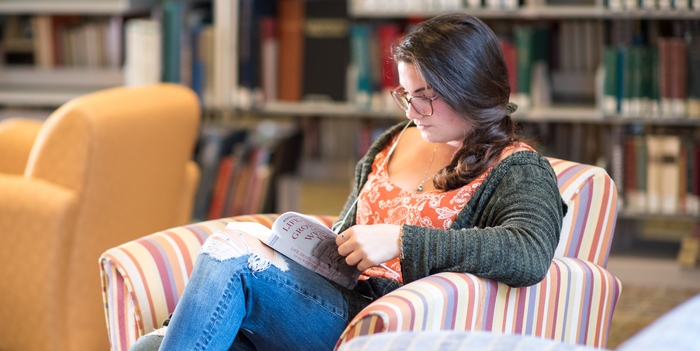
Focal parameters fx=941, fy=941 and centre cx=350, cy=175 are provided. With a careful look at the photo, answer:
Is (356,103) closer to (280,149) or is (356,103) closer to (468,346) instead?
(280,149)

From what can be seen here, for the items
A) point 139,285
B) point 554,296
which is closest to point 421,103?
point 554,296

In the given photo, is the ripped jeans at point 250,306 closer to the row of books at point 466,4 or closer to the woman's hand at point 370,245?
the woman's hand at point 370,245

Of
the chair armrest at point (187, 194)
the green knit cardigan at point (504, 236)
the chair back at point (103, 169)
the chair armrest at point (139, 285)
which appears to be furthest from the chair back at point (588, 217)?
the chair armrest at point (187, 194)

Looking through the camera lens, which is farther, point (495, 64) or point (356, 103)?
point (356, 103)

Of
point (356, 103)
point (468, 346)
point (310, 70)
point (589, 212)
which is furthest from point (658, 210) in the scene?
point (468, 346)

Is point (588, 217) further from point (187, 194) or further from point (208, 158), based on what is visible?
point (208, 158)

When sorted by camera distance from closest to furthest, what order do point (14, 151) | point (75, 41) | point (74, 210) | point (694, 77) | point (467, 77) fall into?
point (467, 77) → point (74, 210) → point (14, 151) → point (694, 77) → point (75, 41)

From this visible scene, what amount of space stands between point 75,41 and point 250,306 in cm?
269

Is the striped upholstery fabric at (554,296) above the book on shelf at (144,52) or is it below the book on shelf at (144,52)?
below

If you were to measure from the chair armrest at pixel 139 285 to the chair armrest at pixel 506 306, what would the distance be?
463mm

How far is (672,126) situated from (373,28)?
116 centimetres

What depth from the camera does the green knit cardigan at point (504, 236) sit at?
1.50 meters

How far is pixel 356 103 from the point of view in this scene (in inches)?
137

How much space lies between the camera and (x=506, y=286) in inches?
61.9
